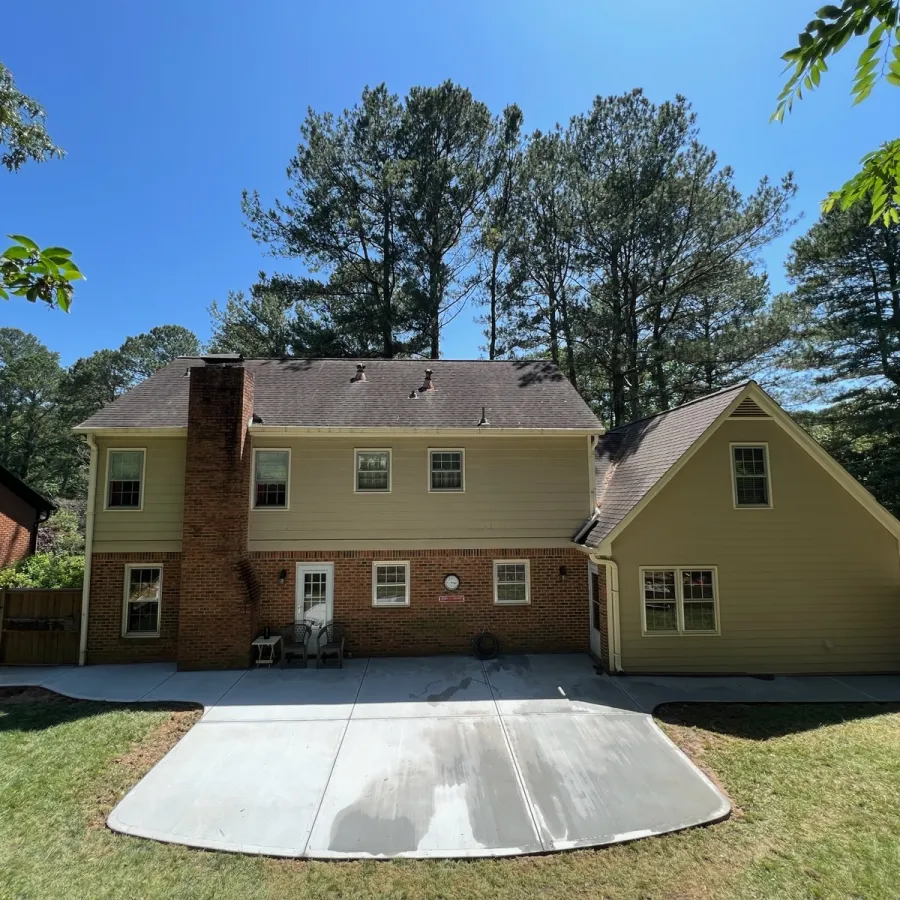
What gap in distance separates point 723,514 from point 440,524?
19.8 ft

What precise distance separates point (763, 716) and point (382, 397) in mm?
10215

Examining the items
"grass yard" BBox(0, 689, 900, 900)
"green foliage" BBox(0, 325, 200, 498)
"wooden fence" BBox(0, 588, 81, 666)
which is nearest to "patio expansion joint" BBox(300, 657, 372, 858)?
"grass yard" BBox(0, 689, 900, 900)

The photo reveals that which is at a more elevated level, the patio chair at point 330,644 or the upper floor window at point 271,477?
the upper floor window at point 271,477

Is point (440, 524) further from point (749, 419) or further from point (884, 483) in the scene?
point (884, 483)

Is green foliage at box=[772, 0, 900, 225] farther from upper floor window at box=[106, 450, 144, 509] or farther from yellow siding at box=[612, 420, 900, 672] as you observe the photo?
upper floor window at box=[106, 450, 144, 509]

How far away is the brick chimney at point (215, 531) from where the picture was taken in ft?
A: 35.7

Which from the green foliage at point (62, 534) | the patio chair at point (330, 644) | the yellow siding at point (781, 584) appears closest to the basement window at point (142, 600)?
the patio chair at point (330, 644)

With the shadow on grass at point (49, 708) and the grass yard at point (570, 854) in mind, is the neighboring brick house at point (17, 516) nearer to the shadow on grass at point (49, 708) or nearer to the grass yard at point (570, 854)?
the shadow on grass at point (49, 708)

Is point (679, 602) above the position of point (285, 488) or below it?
below

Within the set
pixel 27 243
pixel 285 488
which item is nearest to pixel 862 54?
pixel 27 243

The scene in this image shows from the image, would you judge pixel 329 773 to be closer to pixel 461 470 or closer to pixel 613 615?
pixel 613 615

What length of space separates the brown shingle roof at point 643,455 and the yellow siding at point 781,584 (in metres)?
0.55

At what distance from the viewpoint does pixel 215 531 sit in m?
→ 11.0

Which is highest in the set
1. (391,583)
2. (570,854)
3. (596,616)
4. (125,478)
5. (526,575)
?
(125,478)
